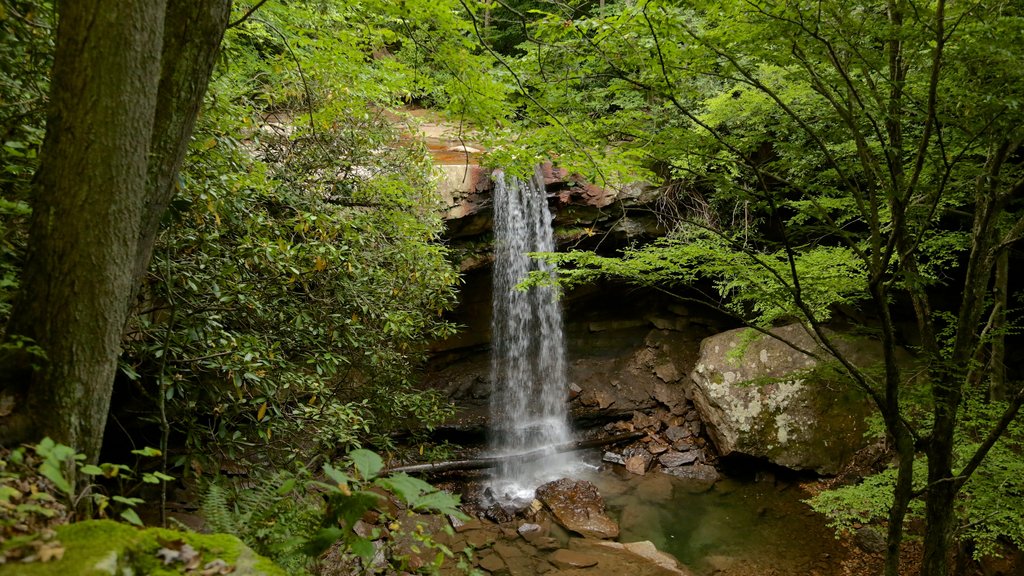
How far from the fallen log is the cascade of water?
130 millimetres

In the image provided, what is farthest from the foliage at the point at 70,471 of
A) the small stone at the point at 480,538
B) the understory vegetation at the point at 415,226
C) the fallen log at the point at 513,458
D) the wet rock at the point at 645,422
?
the wet rock at the point at 645,422

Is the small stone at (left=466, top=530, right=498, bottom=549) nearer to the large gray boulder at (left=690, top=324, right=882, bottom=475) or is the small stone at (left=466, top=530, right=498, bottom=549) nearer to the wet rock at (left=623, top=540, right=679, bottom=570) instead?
the wet rock at (left=623, top=540, right=679, bottom=570)

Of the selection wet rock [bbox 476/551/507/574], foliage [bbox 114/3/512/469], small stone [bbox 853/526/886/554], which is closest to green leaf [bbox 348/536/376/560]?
foliage [bbox 114/3/512/469]

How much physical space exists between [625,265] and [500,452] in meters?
6.35

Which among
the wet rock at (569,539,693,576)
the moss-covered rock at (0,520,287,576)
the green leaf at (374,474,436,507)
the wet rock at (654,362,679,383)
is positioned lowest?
the wet rock at (569,539,693,576)

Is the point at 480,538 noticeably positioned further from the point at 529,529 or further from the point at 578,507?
the point at 578,507

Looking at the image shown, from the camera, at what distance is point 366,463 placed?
6.14 feet

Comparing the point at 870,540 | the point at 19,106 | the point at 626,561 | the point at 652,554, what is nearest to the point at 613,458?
the point at 652,554

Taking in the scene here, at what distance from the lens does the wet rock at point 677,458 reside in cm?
896

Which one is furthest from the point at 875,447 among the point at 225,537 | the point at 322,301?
the point at 225,537

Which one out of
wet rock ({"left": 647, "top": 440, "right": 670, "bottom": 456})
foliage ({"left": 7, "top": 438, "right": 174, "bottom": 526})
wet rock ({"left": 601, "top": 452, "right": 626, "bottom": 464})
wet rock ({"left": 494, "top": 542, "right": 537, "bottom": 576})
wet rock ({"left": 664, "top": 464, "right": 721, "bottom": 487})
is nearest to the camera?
foliage ({"left": 7, "top": 438, "right": 174, "bottom": 526})

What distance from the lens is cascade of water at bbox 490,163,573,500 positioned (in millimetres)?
9297

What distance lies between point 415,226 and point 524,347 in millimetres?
5393

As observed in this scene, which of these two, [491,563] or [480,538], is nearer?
[491,563]
